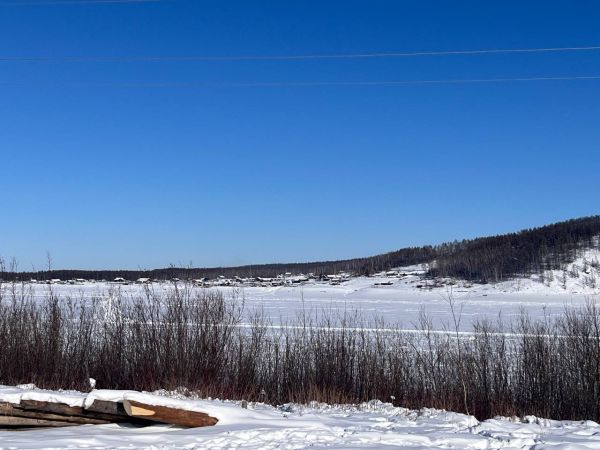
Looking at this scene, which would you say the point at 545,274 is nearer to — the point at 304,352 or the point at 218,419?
the point at 304,352

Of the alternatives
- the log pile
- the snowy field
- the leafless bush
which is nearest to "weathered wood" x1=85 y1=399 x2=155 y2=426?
the log pile

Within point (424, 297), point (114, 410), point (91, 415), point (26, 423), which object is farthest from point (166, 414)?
point (424, 297)

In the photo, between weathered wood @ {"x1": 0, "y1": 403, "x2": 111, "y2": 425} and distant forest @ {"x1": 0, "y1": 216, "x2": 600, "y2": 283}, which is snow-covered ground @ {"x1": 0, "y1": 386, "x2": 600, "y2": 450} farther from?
distant forest @ {"x1": 0, "y1": 216, "x2": 600, "y2": 283}

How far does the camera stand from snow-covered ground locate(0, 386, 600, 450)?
735 centimetres

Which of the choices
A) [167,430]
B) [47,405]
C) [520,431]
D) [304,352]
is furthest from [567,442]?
[304,352]

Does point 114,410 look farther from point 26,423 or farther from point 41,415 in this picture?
point 26,423

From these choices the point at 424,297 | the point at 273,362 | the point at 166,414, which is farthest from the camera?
the point at 424,297

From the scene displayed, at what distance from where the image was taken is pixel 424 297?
143 ft

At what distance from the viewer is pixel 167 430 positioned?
8.26 meters

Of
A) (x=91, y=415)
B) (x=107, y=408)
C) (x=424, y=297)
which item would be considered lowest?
(x=424, y=297)

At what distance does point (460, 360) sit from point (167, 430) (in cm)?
734

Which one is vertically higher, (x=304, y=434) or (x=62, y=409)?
(x=62, y=409)

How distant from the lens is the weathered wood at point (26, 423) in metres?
8.65

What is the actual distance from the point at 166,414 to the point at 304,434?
1.87 m
